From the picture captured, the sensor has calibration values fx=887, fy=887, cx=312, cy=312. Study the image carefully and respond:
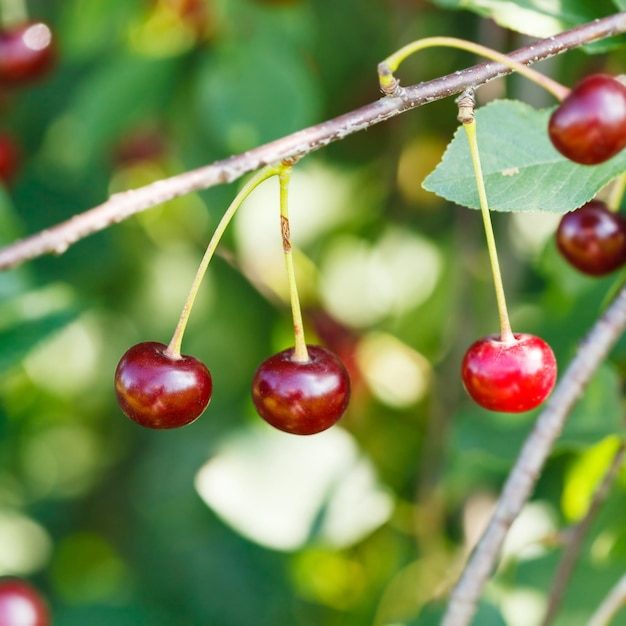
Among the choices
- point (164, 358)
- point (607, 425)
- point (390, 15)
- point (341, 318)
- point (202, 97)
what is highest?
point (390, 15)

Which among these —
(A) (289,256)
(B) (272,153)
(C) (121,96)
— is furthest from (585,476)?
(C) (121,96)

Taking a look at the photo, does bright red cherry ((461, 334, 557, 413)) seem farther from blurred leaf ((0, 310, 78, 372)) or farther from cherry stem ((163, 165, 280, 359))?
blurred leaf ((0, 310, 78, 372))

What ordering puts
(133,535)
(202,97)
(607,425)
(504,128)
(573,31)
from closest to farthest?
1. (573,31)
2. (504,128)
3. (607,425)
4. (202,97)
5. (133,535)

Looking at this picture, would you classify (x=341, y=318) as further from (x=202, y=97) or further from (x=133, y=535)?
(x=133, y=535)

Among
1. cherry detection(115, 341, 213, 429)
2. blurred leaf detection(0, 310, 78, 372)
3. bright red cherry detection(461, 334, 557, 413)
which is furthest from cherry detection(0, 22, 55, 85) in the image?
bright red cherry detection(461, 334, 557, 413)

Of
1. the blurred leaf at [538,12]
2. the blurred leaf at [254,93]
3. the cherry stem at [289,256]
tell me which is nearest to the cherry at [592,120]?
the cherry stem at [289,256]

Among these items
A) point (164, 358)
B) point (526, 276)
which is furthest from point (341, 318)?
point (164, 358)
